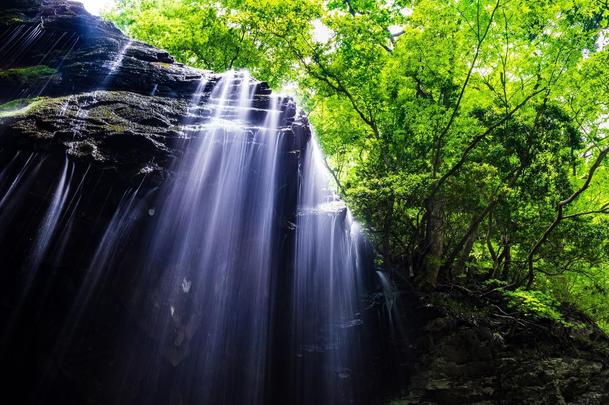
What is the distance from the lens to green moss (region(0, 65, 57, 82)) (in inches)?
279

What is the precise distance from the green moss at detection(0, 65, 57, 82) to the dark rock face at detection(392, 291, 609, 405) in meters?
11.4

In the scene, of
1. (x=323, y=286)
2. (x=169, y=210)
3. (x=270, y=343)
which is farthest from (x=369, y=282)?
(x=169, y=210)

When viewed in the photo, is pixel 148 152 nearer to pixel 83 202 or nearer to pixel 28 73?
pixel 83 202

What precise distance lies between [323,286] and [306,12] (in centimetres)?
863

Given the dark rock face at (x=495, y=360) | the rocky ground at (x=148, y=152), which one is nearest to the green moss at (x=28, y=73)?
the rocky ground at (x=148, y=152)

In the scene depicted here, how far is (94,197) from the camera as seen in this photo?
18.5 ft

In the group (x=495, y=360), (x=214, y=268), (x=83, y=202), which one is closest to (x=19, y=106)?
(x=83, y=202)

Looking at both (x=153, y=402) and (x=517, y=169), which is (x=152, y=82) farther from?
(x=517, y=169)

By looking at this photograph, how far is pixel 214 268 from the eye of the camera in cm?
716

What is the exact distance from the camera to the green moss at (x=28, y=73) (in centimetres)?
708

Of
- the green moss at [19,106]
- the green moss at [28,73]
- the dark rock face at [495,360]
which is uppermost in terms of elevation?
the green moss at [28,73]

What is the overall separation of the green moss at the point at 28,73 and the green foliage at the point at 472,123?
614cm

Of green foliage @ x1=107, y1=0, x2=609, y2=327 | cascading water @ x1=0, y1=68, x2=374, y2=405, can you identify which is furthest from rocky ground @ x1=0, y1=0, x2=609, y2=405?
green foliage @ x1=107, y1=0, x2=609, y2=327

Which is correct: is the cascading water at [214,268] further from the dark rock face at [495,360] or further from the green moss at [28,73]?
the green moss at [28,73]
